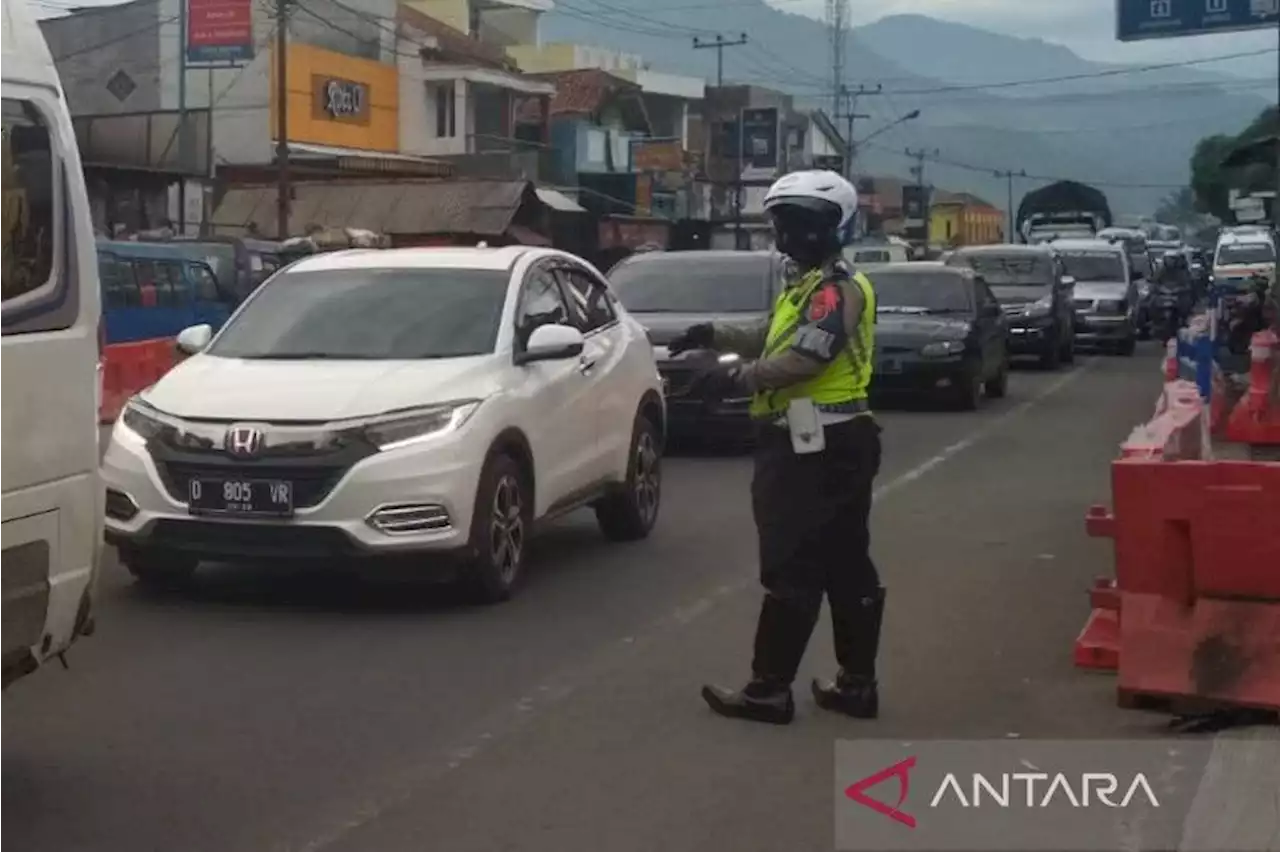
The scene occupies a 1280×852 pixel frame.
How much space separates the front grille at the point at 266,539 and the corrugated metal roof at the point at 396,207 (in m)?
31.3

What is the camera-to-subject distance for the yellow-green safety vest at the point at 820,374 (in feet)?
21.0

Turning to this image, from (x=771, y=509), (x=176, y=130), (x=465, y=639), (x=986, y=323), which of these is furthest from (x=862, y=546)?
(x=176, y=130)

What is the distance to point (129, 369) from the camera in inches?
780

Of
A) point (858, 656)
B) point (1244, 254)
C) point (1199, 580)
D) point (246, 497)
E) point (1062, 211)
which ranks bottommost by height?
point (858, 656)

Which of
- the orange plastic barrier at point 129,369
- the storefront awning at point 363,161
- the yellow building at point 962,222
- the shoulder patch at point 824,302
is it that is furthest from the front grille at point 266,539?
the yellow building at point 962,222

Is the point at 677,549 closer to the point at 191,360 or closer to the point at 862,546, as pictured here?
the point at 191,360

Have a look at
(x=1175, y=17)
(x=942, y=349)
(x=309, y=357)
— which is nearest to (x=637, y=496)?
(x=309, y=357)

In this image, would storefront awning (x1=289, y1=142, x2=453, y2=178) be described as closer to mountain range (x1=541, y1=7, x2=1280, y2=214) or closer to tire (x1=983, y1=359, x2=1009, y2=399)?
mountain range (x1=541, y1=7, x2=1280, y2=214)

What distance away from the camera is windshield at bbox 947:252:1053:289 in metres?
27.1

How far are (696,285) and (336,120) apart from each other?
34228 mm

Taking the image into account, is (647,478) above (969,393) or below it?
below

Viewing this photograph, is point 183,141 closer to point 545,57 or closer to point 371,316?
point 545,57

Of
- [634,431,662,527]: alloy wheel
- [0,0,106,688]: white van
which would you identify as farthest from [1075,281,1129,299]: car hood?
[0,0,106,688]: white van

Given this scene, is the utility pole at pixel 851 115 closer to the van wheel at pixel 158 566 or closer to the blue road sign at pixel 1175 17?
the blue road sign at pixel 1175 17
